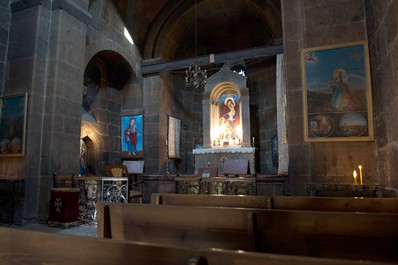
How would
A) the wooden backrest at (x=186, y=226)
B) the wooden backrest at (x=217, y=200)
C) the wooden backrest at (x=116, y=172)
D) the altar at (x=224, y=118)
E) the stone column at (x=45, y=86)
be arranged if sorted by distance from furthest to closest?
the altar at (x=224, y=118) → the wooden backrest at (x=116, y=172) → the stone column at (x=45, y=86) → the wooden backrest at (x=217, y=200) → the wooden backrest at (x=186, y=226)

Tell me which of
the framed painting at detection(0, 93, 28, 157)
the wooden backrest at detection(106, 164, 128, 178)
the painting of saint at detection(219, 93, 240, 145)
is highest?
the painting of saint at detection(219, 93, 240, 145)

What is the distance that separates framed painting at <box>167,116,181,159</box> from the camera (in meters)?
11.1

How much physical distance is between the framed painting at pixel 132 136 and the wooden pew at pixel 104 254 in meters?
9.58

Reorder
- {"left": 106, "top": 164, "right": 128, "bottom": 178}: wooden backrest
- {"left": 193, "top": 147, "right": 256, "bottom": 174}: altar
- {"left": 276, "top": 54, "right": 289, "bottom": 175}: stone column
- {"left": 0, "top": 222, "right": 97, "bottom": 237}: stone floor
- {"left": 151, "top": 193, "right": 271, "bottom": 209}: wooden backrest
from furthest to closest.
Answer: {"left": 193, "top": 147, "right": 256, "bottom": 174}: altar < {"left": 276, "top": 54, "right": 289, "bottom": 175}: stone column < {"left": 106, "top": 164, "right": 128, "bottom": 178}: wooden backrest < {"left": 0, "top": 222, "right": 97, "bottom": 237}: stone floor < {"left": 151, "top": 193, "right": 271, "bottom": 209}: wooden backrest

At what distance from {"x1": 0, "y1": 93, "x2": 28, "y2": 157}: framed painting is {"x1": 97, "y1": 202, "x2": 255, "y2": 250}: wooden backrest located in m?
5.26

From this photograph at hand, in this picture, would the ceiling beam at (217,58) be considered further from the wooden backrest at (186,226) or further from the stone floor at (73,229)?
the wooden backrest at (186,226)

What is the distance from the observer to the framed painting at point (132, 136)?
419 inches

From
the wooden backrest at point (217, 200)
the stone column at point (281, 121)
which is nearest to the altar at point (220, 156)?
the stone column at point (281, 121)

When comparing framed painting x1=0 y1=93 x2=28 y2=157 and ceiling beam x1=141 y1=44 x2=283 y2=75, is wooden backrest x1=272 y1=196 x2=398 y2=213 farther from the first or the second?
ceiling beam x1=141 y1=44 x2=283 y2=75

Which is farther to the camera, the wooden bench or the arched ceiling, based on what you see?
the arched ceiling

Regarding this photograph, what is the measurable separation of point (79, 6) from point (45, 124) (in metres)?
3.31

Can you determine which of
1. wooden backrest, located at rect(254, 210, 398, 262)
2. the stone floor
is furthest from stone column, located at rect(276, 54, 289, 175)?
wooden backrest, located at rect(254, 210, 398, 262)

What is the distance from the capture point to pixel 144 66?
10.7 metres

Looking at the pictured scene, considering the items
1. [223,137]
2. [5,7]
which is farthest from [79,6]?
[223,137]
